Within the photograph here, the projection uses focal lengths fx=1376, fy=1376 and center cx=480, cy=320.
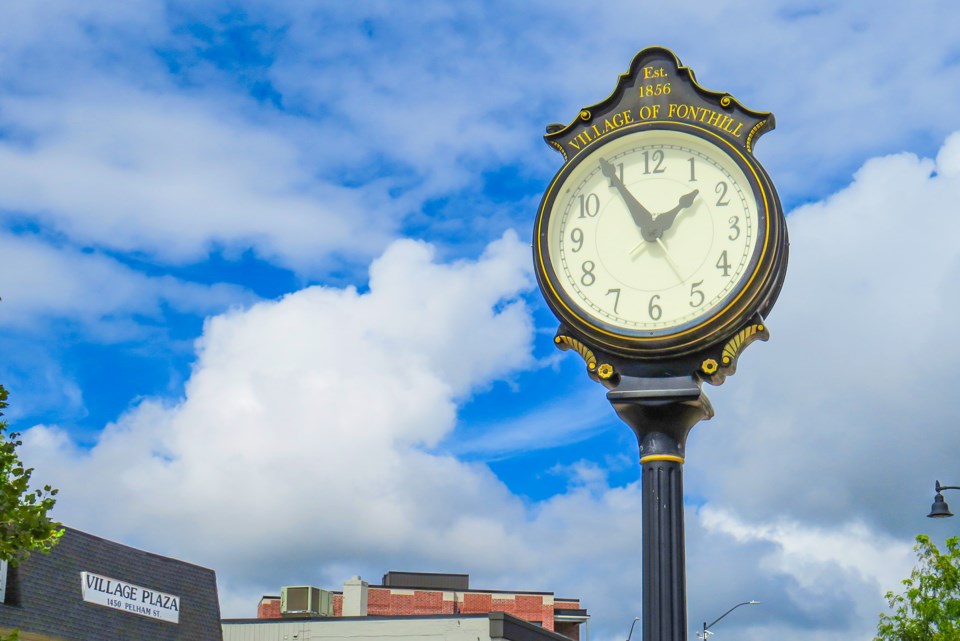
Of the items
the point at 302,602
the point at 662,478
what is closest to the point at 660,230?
the point at 662,478

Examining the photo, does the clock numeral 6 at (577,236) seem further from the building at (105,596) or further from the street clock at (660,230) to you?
the building at (105,596)

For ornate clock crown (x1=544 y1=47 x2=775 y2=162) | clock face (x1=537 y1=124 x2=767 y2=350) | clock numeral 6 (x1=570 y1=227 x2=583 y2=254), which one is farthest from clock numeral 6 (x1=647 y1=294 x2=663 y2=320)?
ornate clock crown (x1=544 y1=47 x2=775 y2=162)

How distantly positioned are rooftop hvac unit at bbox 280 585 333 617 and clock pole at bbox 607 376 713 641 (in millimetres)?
28131

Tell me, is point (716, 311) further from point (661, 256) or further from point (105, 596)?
point (105, 596)

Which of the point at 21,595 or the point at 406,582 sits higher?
the point at 406,582

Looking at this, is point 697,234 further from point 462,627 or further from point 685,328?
point 462,627

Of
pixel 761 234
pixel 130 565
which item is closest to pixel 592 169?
pixel 761 234

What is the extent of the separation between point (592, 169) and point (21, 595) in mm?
17297

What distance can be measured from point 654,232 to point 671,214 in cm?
15

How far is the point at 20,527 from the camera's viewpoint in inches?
381

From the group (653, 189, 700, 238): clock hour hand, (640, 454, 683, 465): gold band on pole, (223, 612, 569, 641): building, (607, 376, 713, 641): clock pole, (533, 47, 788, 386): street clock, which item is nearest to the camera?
(607, 376, 713, 641): clock pole

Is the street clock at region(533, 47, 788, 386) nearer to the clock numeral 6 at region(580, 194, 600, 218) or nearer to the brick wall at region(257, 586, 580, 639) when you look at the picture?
the clock numeral 6 at region(580, 194, 600, 218)

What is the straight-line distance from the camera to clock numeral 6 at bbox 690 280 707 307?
314 inches

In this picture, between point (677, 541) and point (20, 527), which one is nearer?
point (677, 541)
